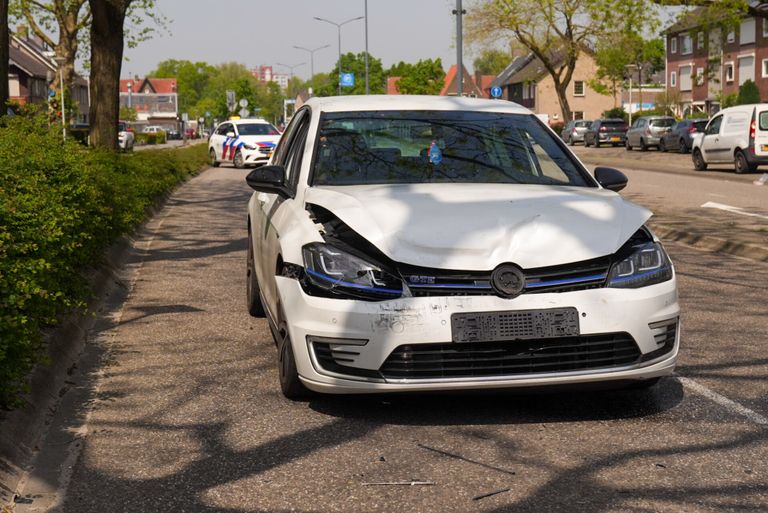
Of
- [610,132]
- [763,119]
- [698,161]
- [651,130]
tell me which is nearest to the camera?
[763,119]

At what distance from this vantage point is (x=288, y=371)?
5.56m

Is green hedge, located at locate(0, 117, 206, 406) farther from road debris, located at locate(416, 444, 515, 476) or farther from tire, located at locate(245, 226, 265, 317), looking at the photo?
road debris, located at locate(416, 444, 515, 476)

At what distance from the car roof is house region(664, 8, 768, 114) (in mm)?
59980

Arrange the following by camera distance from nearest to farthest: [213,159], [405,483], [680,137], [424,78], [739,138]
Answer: [405,483] → [739,138] → [213,159] → [680,137] → [424,78]

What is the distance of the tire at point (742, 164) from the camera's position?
29495 millimetres

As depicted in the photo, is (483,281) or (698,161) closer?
(483,281)

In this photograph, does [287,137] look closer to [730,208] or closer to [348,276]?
[348,276]

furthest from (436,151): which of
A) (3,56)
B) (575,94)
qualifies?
(575,94)

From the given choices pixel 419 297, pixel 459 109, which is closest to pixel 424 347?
pixel 419 297

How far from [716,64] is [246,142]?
41.4 m

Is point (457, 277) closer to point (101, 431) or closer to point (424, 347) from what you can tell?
point (424, 347)

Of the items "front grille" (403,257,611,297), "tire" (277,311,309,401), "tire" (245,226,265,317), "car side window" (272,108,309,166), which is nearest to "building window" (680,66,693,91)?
"tire" (245,226,265,317)

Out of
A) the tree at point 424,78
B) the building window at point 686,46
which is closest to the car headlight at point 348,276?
the building window at point 686,46

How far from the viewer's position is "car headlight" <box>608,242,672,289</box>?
17.1ft
